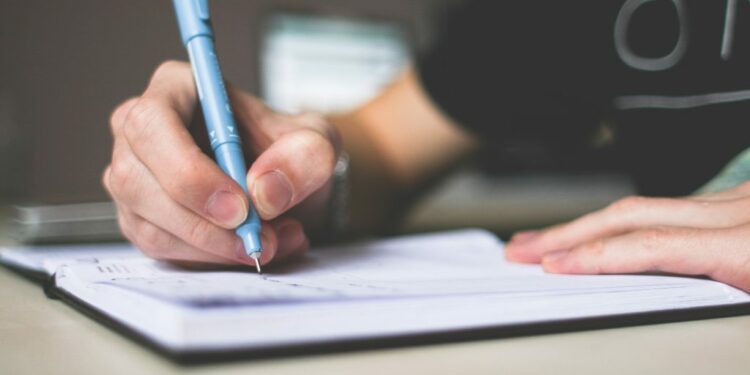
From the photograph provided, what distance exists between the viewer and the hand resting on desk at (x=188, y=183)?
334 mm

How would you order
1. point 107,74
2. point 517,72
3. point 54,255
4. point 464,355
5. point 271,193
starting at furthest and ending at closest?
1. point 107,74
2. point 517,72
3. point 54,255
4. point 271,193
5. point 464,355

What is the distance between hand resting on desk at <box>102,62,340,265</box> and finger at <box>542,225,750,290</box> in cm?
17

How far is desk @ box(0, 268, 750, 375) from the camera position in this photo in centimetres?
22

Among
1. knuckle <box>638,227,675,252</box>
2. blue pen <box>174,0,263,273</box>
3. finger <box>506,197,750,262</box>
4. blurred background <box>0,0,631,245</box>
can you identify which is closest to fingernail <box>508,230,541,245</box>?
finger <box>506,197,750,262</box>

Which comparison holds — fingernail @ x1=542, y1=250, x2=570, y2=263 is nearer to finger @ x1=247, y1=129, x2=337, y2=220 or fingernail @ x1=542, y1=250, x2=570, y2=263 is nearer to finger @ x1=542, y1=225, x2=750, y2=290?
finger @ x1=542, y1=225, x2=750, y2=290

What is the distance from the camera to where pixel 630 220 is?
41 cm

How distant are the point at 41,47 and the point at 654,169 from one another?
1.76m

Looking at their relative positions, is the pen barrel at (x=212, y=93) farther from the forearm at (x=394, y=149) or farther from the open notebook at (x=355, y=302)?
the forearm at (x=394, y=149)

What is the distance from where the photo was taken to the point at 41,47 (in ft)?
5.90

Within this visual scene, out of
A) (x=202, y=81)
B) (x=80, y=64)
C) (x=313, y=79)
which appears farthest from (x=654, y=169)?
(x=80, y=64)

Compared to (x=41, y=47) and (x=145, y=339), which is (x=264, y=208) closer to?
(x=145, y=339)

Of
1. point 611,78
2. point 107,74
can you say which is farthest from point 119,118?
point 107,74

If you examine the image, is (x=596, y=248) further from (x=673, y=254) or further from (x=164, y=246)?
(x=164, y=246)

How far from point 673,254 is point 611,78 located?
1.25 feet
